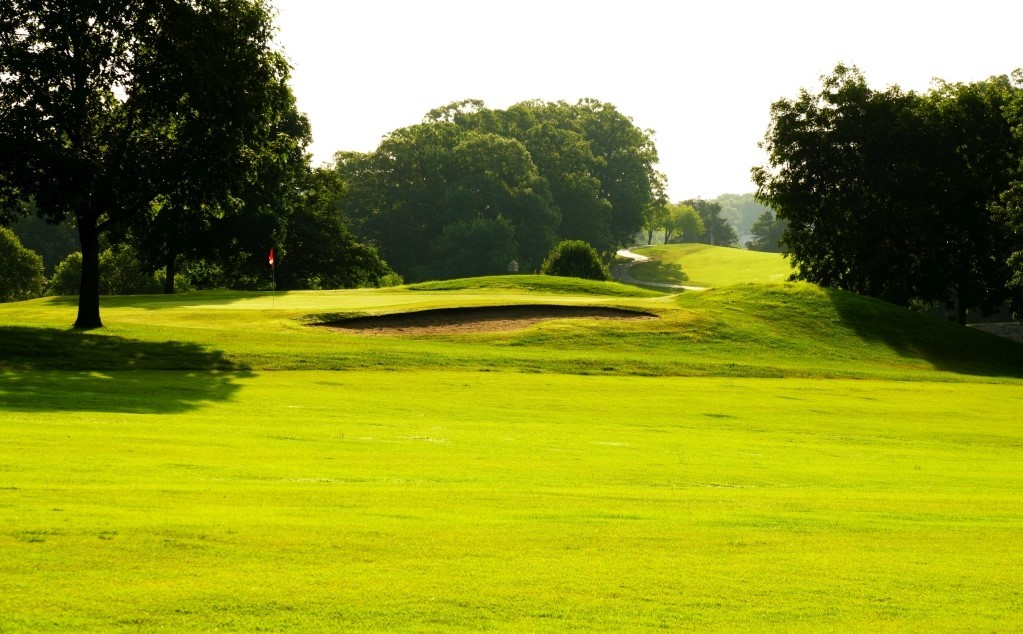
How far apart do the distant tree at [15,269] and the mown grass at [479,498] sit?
74749 millimetres

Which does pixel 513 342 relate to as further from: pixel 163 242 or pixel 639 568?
pixel 163 242

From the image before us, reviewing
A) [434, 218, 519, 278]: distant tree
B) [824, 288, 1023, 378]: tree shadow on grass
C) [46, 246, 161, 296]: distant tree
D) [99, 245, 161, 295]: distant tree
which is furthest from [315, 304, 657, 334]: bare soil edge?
[434, 218, 519, 278]: distant tree

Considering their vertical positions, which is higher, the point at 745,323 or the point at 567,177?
the point at 567,177

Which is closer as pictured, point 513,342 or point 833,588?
point 833,588

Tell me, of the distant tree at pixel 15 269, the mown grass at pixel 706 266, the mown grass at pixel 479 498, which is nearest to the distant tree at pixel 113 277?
the distant tree at pixel 15 269

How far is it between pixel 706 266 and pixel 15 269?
84828mm

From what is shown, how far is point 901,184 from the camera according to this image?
184 ft

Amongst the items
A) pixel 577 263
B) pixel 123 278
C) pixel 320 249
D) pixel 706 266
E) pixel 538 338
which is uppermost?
pixel 320 249

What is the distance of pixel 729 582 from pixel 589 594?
1.17 m

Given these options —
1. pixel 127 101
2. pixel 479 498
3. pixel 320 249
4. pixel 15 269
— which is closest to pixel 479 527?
pixel 479 498

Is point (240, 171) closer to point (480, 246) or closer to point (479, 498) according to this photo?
point (479, 498)

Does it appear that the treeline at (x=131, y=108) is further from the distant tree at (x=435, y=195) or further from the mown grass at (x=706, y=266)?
the mown grass at (x=706, y=266)

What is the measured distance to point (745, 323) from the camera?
42156 mm

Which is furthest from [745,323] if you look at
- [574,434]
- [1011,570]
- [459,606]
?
[459,606]
